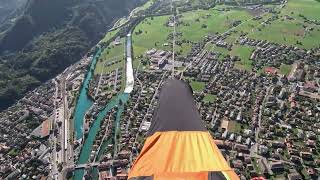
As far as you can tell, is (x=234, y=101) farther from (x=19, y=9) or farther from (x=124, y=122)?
(x=19, y=9)

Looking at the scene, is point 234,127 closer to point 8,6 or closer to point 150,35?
point 150,35

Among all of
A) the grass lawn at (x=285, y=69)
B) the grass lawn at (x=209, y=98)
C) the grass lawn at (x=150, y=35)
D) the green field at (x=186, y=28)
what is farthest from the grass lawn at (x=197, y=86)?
the grass lawn at (x=150, y=35)

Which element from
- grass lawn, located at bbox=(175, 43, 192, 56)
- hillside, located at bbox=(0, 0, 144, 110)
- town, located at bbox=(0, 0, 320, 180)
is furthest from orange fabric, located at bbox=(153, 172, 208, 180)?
grass lawn, located at bbox=(175, 43, 192, 56)

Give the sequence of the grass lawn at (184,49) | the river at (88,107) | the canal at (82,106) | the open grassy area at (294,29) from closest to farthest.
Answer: the river at (88,107) → the canal at (82,106) → the grass lawn at (184,49) → the open grassy area at (294,29)

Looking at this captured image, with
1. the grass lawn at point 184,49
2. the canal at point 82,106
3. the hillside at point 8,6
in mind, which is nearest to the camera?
the canal at point 82,106

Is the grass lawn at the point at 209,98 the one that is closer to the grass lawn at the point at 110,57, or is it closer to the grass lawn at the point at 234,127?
the grass lawn at the point at 234,127

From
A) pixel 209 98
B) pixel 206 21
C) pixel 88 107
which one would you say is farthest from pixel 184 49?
pixel 88 107
